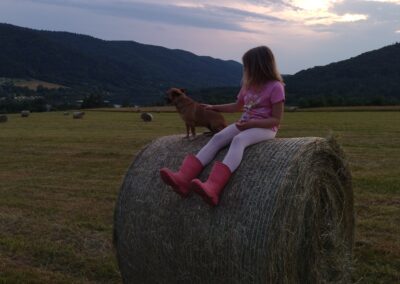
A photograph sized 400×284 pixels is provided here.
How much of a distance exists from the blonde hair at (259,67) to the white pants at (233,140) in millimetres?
422

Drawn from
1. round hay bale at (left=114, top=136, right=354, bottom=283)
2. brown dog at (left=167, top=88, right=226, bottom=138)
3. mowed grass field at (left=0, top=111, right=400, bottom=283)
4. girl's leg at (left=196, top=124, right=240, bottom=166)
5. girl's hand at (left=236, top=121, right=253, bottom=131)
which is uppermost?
brown dog at (left=167, top=88, right=226, bottom=138)

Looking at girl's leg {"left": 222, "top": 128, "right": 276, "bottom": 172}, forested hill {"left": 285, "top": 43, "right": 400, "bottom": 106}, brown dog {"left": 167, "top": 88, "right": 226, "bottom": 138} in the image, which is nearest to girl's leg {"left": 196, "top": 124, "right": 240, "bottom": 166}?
girl's leg {"left": 222, "top": 128, "right": 276, "bottom": 172}

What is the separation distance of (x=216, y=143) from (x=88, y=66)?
424 ft

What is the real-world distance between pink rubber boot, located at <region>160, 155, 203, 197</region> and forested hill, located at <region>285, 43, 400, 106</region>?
71.8 meters

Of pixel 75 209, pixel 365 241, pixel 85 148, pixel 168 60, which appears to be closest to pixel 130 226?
pixel 365 241

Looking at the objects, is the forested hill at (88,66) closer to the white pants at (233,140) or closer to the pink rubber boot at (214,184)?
the white pants at (233,140)

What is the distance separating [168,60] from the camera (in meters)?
176

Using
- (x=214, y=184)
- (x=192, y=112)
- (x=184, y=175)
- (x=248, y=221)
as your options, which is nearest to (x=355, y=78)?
(x=192, y=112)

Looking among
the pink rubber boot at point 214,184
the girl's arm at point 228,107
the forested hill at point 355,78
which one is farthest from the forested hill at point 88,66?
the pink rubber boot at point 214,184

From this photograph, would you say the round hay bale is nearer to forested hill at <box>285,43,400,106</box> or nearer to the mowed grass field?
the mowed grass field

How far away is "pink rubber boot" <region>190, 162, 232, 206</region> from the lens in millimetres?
4523

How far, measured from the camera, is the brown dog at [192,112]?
17.7 feet

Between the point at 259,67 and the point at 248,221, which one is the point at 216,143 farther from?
the point at 248,221

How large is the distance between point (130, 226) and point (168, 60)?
173 meters
